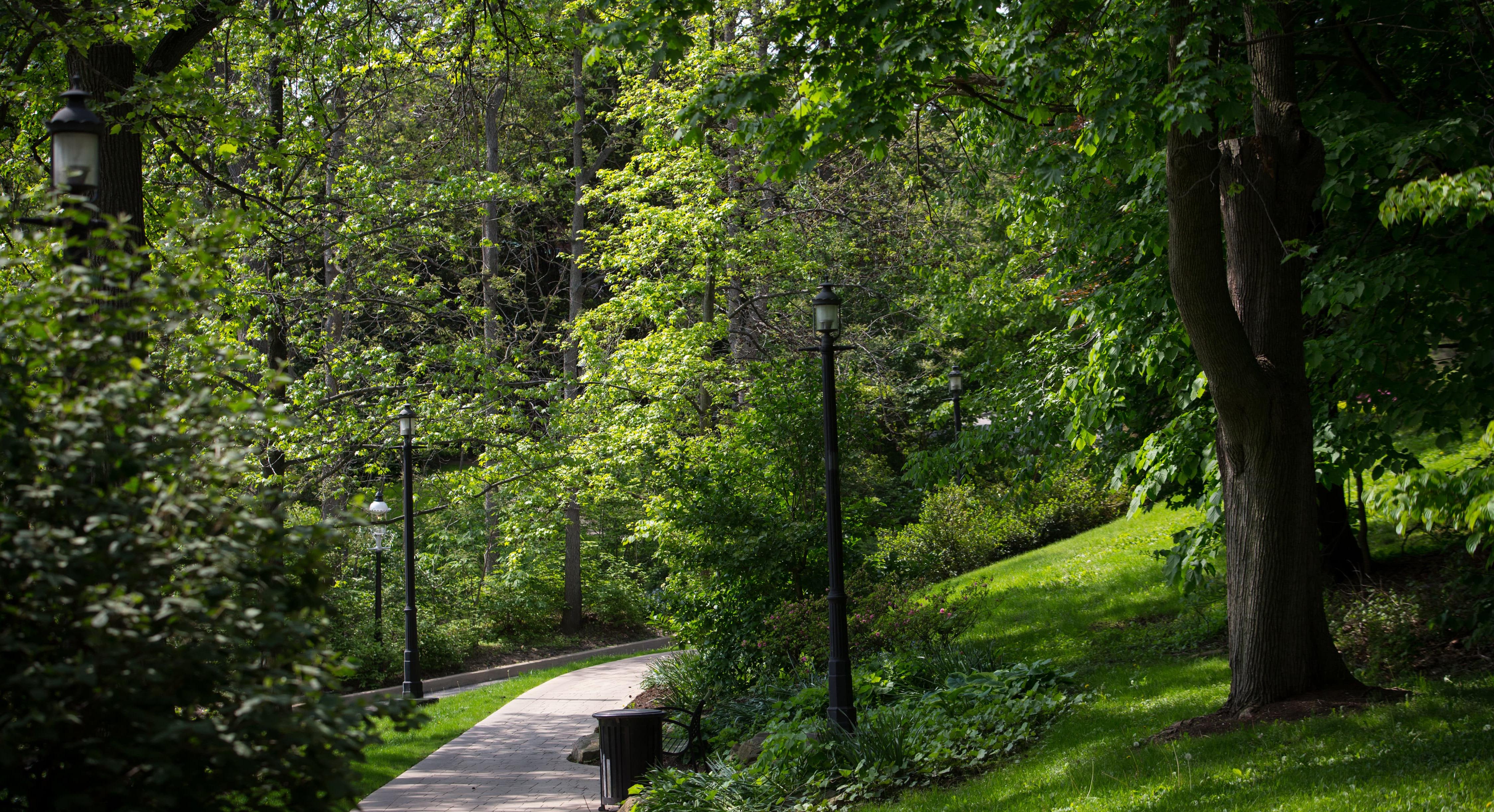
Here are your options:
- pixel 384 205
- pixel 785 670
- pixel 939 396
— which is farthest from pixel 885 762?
pixel 939 396

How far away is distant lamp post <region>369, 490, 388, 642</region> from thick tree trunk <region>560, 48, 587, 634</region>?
3.84 meters

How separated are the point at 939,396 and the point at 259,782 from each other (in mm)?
24536

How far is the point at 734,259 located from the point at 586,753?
10.1 m

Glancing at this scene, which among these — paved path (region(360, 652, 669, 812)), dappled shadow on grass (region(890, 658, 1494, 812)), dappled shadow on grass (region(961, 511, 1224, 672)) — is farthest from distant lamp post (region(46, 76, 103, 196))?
dappled shadow on grass (region(961, 511, 1224, 672))

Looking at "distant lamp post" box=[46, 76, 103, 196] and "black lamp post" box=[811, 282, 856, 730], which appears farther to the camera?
"black lamp post" box=[811, 282, 856, 730]

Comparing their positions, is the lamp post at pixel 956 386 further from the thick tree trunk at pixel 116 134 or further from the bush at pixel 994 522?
the thick tree trunk at pixel 116 134

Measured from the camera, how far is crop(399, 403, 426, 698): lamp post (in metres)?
15.6

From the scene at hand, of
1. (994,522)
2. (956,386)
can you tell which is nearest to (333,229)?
(956,386)

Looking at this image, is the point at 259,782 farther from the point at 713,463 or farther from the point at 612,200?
the point at 612,200

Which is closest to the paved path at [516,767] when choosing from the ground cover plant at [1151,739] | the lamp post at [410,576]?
the ground cover plant at [1151,739]

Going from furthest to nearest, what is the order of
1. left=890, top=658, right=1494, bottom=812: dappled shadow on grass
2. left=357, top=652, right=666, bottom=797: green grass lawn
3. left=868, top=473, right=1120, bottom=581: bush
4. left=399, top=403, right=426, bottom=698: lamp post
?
1. left=868, top=473, right=1120, bottom=581: bush
2. left=399, top=403, right=426, bottom=698: lamp post
3. left=357, top=652, right=666, bottom=797: green grass lawn
4. left=890, top=658, right=1494, bottom=812: dappled shadow on grass

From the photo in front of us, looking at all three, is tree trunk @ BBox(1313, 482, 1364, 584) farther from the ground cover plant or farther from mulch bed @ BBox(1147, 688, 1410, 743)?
mulch bed @ BBox(1147, 688, 1410, 743)

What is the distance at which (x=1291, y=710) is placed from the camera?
259 inches

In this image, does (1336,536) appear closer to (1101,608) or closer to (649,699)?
(1101,608)
